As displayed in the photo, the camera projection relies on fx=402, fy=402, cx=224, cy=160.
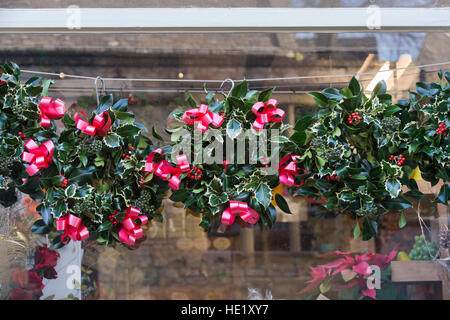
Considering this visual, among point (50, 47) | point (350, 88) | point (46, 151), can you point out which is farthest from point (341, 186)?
point (50, 47)

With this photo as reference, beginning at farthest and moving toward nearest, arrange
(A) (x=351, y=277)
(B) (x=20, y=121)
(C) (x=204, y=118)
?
(A) (x=351, y=277)
(B) (x=20, y=121)
(C) (x=204, y=118)

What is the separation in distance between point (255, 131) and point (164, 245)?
2.34 feet

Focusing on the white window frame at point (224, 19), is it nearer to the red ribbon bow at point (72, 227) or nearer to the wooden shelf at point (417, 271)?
the red ribbon bow at point (72, 227)

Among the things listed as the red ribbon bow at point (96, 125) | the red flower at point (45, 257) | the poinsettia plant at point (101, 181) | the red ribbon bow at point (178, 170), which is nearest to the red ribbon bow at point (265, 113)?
the red ribbon bow at point (178, 170)

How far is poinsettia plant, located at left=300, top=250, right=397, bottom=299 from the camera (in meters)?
1.79

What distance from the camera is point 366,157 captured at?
1.53 m

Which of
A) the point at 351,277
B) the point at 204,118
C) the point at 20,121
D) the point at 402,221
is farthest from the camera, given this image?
the point at 351,277

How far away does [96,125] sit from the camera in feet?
4.66

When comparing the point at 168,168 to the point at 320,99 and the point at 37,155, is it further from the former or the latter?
the point at 320,99

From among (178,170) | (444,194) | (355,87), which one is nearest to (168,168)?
(178,170)

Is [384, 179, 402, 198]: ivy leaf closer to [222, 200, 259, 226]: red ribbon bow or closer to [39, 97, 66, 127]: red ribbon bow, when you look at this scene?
[222, 200, 259, 226]: red ribbon bow

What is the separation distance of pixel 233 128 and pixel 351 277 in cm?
92

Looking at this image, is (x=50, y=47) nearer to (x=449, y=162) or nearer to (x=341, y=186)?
(x=341, y=186)

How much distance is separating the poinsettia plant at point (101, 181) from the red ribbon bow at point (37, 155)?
27 mm
